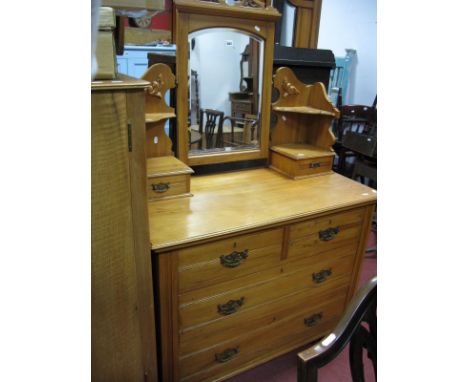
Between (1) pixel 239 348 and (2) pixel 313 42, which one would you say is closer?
(1) pixel 239 348

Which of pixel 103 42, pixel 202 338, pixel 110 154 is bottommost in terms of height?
pixel 202 338

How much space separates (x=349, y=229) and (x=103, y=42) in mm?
1191

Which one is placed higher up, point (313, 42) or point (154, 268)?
point (313, 42)

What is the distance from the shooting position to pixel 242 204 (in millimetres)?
1360

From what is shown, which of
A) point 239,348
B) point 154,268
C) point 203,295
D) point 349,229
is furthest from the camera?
point 349,229

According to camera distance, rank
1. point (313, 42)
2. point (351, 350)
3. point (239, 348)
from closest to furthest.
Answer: point (351, 350) < point (239, 348) < point (313, 42)

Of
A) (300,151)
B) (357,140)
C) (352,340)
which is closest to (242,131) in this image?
(300,151)

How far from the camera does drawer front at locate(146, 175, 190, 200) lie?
1.31m

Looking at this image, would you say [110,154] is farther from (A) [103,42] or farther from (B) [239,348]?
(B) [239,348]

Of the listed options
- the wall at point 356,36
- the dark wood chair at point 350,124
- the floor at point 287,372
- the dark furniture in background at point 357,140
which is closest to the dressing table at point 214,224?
the floor at point 287,372

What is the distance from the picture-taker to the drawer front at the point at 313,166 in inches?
65.2

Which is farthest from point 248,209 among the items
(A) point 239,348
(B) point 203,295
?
(A) point 239,348

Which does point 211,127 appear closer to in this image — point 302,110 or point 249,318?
point 302,110
